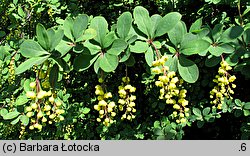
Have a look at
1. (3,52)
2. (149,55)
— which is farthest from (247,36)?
(3,52)

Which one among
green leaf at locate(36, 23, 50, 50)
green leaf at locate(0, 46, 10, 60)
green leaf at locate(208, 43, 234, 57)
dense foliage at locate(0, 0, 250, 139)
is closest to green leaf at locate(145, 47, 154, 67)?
dense foliage at locate(0, 0, 250, 139)

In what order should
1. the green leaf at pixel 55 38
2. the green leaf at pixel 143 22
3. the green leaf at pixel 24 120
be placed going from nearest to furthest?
the green leaf at pixel 55 38, the green leaf at pixel 143 22, the green leaf at pixel 24 120

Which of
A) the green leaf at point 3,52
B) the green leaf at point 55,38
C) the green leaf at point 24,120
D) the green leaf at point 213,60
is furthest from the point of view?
the green leaf at point 3,52

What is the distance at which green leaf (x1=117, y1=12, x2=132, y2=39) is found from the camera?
94 cm

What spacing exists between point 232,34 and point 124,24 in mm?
379

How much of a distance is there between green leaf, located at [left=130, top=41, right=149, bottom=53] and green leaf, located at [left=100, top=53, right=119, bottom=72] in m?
0.08

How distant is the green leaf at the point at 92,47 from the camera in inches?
36.1

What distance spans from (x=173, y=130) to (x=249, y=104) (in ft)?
1.46

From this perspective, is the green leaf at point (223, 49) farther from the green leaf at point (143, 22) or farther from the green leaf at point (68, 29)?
the green leaf at point (68, 29)

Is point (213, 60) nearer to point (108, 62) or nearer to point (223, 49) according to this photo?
point (223, 49)

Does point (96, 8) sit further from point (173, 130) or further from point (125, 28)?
point (125, 28)

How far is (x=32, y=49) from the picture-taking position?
0.88 m

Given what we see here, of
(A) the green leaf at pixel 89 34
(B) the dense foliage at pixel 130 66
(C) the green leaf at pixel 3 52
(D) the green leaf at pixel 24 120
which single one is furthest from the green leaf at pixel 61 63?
(C) the green leaf at pixel 3 52

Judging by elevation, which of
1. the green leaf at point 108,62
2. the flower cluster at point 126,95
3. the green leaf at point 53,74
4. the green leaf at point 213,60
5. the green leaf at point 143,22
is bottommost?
the flower cluster at point 126,95
